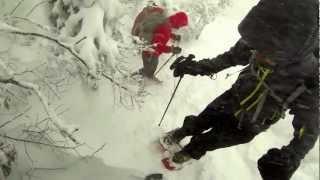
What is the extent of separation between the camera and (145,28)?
1.54m

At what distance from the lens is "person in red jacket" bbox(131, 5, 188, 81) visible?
149 centimetres

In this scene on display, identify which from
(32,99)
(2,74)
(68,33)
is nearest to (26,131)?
(32,99)

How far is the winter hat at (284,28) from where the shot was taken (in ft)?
3.64

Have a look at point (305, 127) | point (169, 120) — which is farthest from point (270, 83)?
point (169, 120)

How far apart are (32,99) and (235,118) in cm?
63

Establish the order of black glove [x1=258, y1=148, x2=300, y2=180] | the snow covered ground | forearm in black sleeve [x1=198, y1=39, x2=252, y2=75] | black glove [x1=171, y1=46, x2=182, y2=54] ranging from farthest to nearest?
black glove [x1=171, y1=46, x2=182, y2=54] < the snow covered ground < forearm in black sleeve [x1=198, y1=39, x2=252, y2=75] < black glove [x1=258, y1=148, x2=300, y2=180]

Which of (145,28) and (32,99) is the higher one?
(145,28)

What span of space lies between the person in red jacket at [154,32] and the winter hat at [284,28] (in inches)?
13.2

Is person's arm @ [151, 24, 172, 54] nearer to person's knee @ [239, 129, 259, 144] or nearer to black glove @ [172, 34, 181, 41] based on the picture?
black glove @ [172, 34, 181, 41]

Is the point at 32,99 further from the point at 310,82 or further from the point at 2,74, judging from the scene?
the point at 310,82

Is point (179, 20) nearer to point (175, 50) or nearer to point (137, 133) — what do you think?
point (175, 50)

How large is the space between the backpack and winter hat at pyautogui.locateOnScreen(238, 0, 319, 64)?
0.36 metres

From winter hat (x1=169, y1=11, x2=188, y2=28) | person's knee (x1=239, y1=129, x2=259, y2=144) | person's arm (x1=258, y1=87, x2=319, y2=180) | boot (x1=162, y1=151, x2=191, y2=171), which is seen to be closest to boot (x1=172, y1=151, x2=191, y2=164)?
boot (x1=162, y1=151, x2=191, y2=171)

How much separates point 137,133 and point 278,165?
18.1 inches
